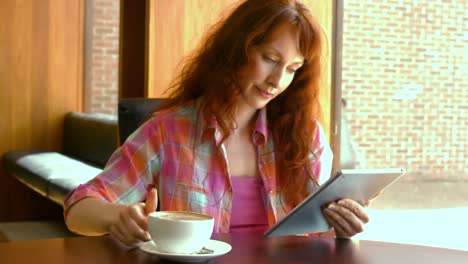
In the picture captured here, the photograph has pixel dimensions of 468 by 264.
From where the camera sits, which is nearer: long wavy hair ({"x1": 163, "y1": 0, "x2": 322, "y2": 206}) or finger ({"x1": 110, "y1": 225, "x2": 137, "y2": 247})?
finger ({"x1": 110, "y1": 225, "x2": 137, "y2": 247})

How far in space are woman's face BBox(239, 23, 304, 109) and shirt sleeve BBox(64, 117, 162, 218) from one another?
236mm

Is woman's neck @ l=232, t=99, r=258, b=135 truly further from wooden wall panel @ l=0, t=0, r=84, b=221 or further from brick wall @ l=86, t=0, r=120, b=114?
wooden wall panel @ l=0, t=0, r=84, b=221

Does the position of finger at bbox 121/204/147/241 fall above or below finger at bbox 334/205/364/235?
above

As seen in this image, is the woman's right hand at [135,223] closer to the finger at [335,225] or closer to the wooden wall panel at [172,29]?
the finger at [335,225]

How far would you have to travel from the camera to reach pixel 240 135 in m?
1.75

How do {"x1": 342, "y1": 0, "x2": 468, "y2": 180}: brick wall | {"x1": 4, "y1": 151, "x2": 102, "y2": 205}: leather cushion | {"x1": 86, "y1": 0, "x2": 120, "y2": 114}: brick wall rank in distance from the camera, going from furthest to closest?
{"x1": 86, "y1": 0, "x2": 120, "y2": 114}: brick wall → {"x1": 4, "y1": 151, "x2": 102, "y2": 205}: leather cushion → {"x1": 342, "y1": 0, "x2": 468, "y2": 180}: brick wall

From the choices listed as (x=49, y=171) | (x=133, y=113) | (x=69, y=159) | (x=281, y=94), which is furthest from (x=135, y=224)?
(x=69, y=159)

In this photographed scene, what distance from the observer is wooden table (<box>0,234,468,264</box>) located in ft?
3.86

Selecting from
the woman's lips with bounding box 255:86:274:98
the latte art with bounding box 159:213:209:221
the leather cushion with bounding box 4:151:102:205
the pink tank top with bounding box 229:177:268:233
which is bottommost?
the leather cushion with bounding box 4:151:102:205

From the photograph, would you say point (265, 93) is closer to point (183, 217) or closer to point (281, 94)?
point (281, 94)

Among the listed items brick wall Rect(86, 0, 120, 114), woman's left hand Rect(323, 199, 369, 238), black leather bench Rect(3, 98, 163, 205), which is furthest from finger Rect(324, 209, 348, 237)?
brick wall Rect(86, 0, 120, 114)

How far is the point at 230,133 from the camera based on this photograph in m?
1.72

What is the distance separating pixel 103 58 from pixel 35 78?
0.51 m

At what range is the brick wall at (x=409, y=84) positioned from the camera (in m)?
3.08
